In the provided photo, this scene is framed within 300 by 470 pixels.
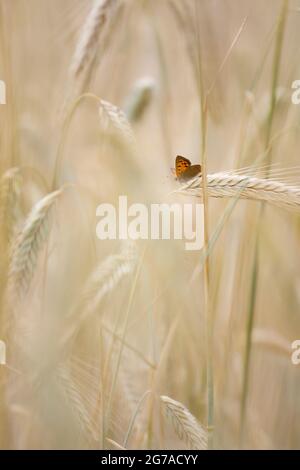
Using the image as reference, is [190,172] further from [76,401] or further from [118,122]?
[76,401]

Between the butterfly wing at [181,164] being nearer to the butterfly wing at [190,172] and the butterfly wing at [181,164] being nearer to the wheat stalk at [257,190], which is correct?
the butterfly wing at [190,172]

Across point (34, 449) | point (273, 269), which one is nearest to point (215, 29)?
point (273, 269)

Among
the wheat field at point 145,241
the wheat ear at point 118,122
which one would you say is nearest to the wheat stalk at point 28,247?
the wheat field at point 145,241

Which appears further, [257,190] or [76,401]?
[76,401]

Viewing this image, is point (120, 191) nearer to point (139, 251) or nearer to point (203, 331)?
point (139, 251)

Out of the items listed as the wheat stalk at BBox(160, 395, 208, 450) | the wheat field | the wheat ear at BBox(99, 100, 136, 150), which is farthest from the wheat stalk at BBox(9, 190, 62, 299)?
the wheat stalk at BBox(160, 395, 208, 450)

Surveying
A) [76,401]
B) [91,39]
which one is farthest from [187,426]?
[91,39]
